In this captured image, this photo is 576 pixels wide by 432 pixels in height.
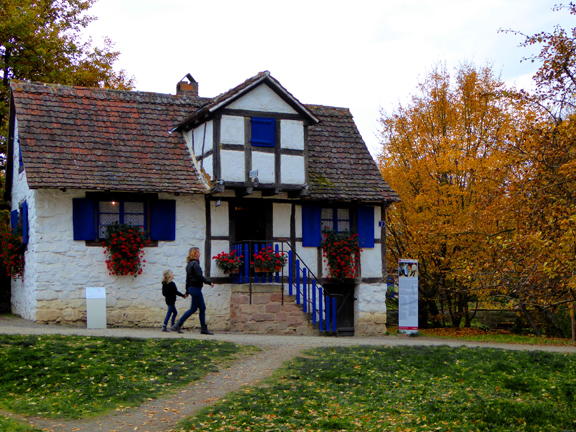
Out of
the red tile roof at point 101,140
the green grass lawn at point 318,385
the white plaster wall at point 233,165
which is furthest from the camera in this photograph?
the white plaster wall at point 233,165

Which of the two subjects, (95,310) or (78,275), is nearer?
(95,310)

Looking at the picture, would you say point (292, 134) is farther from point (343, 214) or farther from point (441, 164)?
point (441, 164)

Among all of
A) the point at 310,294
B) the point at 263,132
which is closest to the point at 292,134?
the point at 263,132

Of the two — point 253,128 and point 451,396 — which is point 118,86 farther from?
point 451,396

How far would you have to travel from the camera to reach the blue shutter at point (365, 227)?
19.2 metres

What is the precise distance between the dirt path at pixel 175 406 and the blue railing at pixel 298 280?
17.6 ft

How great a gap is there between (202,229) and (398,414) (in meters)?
10.1

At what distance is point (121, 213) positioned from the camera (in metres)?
17.0

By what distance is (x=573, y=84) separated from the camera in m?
10.2

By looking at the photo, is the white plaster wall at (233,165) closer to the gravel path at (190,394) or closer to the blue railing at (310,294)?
the blue railing at (310,294)

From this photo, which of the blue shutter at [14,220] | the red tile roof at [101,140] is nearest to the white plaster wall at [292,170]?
the red tile roof at [101,140]

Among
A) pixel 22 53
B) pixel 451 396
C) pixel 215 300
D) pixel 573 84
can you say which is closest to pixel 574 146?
pixel 573 84

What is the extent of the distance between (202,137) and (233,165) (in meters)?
1.32

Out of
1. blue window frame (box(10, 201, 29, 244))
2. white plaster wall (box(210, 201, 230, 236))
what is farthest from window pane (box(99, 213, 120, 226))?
white plaster wall (box(210, 201, 230, 236))
